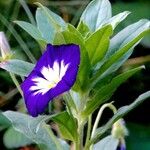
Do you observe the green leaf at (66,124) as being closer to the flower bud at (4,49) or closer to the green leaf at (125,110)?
the green leaf at (125,110)

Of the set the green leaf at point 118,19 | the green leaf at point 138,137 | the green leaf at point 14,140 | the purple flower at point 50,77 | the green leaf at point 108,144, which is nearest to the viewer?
the purple flower at point 50,77

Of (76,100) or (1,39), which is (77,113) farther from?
(1,39)

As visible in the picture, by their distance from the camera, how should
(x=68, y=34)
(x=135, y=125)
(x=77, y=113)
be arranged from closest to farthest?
1. (x=68, y=34)
2. (x=77, y=113)
3. (x=135, y=125)

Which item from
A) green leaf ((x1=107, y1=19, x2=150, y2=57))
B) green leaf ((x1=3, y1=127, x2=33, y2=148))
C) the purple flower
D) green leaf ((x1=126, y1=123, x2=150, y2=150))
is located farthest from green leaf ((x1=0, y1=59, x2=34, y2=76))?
green leaf ((x1=126, y1=123, x2=150, y2=150))

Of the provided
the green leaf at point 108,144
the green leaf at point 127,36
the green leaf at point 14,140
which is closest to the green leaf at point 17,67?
the green leaf at point 127,36

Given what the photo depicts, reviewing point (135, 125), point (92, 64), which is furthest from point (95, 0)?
point (135, 125)

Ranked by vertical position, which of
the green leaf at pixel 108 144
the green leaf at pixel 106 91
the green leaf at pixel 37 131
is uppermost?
the green leaf at pixel 106 91

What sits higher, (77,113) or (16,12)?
(77,113)

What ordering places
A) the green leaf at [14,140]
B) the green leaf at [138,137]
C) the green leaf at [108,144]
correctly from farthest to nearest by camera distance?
the green leaf at [138,137]
the green leaf at [14,140]
the green leaf at [108,144]

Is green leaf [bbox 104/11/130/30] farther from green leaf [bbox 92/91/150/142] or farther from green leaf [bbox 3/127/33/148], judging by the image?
green leaf [bbox 3/127/33/148]
